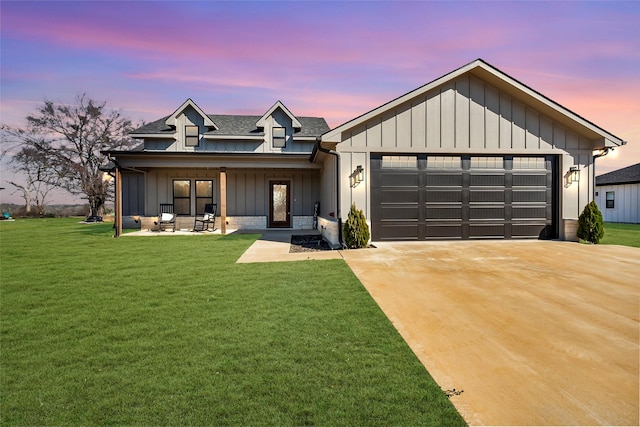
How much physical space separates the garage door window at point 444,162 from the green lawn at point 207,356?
19.8 feet

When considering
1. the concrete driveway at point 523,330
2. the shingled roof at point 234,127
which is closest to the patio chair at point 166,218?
the shingled roof at point 234,127

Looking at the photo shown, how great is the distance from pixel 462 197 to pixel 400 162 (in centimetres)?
235

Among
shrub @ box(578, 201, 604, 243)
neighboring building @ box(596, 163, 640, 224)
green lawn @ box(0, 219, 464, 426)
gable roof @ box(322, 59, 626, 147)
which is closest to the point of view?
green lawn @ box(0, 219, 464, 426)

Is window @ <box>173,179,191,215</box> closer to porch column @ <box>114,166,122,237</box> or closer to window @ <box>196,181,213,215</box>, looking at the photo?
window @ <box>196,181,213,215</box>

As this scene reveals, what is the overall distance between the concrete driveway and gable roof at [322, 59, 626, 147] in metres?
4.42

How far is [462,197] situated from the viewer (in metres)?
9.91

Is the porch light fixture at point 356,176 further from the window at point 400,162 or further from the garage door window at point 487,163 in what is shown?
the garage door window at point 487,163

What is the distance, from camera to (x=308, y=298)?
436 centimetres

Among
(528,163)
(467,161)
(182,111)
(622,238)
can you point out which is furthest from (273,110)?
(622,238)

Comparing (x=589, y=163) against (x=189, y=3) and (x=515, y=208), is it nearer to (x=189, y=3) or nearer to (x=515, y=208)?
(x=515, y=208)

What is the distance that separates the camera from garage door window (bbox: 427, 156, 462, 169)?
9.83 metres

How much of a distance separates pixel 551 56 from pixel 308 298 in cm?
1274

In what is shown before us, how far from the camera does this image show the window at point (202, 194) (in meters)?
16.0

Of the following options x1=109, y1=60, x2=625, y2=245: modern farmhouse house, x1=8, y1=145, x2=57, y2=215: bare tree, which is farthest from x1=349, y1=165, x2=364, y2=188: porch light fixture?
x1=8, y1=145, x2=57, y2=215: bare tree
